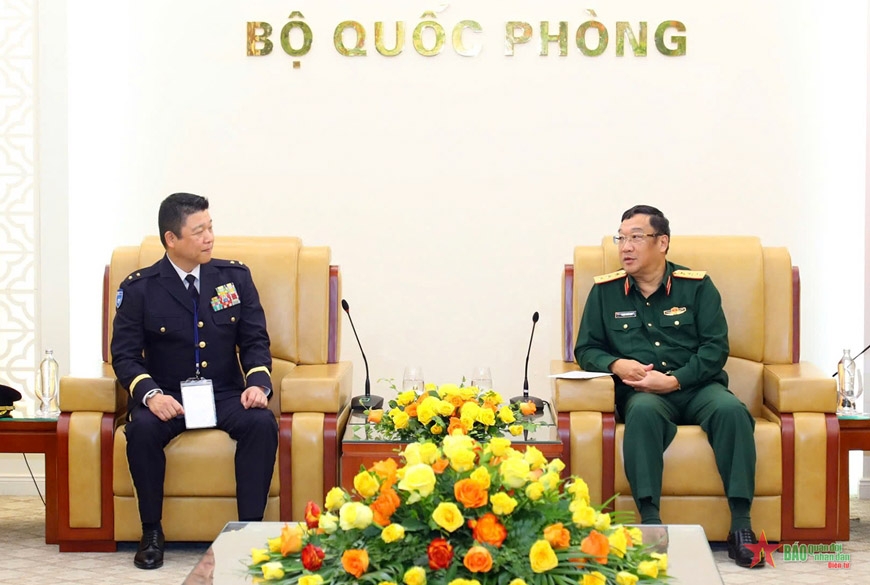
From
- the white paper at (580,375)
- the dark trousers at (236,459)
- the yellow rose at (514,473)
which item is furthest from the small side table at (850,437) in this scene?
the yellow rose at (514,473)

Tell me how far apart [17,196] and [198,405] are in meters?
1.68

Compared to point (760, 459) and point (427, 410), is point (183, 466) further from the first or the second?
point (760, 459)

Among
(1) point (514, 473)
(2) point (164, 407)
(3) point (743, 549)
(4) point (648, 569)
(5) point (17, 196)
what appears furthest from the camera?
(5) point (17, 196)

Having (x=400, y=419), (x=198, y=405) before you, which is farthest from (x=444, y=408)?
(x=198, y=405)

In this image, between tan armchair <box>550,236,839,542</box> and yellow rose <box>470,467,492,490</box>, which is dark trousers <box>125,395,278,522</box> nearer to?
tan armchair <box>550,236,839,542</box>

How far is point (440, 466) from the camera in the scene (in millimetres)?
1986

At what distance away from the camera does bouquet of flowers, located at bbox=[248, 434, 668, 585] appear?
73.9 inches

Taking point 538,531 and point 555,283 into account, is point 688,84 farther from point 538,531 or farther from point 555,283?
point 538,531

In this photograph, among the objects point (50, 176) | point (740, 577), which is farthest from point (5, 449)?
point (740, 577)

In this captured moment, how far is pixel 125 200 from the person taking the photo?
5.17 meters

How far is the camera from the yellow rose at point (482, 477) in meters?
1.88

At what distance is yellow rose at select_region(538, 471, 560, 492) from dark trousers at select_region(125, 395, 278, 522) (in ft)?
6.53

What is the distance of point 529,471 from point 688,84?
11.3 ft

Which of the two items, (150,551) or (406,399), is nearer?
(406,399)
